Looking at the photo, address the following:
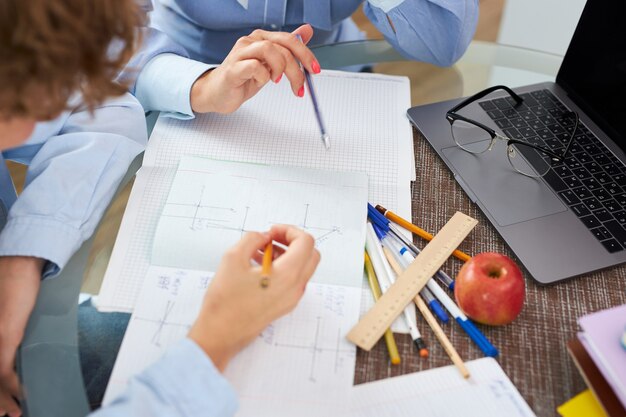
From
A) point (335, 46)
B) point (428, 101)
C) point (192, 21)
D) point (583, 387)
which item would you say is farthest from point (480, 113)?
point (192, 21)

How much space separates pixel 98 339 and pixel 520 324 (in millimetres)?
489

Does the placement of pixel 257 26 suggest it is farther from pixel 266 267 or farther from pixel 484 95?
pixel 266 267

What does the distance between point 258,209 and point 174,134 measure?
0.22 metres

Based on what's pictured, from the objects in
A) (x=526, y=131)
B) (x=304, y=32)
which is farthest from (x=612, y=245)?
(x=304, y=32)

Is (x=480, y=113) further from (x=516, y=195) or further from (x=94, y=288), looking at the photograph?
(x=94, y=288)

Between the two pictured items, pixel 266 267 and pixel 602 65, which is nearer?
pixel 266 267

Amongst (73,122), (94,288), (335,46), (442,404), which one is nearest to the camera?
(442,404)

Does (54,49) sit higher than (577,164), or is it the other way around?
(54,49)

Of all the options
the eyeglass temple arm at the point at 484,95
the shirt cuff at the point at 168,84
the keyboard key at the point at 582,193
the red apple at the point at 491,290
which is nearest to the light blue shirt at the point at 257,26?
the shirt cuff at the point at 168,84

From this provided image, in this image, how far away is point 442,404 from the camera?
60 centimetres

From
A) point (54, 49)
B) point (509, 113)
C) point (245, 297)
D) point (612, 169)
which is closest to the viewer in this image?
point (54, 49)

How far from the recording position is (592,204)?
80cm

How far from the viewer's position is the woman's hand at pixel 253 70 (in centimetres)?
88

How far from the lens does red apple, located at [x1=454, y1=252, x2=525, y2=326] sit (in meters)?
0.66
